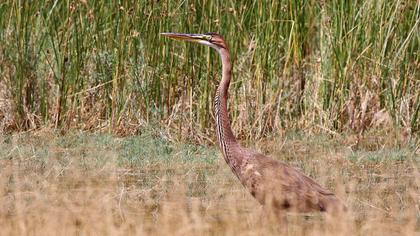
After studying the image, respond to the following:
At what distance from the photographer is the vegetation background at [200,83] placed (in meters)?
7.98

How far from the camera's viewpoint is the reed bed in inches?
332

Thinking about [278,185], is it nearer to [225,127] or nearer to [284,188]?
[284,188]

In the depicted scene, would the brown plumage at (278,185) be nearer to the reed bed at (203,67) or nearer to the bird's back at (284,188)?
the bird's back at (284,188)

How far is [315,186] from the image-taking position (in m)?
5.81

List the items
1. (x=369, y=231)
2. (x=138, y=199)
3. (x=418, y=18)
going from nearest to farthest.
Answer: (x=369, y=231) → (x=138, y=199) → (x=418, y=18)

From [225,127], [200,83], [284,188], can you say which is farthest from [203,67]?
[284,188]

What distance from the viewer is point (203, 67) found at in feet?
28.3

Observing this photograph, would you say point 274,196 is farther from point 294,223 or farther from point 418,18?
point 418,18

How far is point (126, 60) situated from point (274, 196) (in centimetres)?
339

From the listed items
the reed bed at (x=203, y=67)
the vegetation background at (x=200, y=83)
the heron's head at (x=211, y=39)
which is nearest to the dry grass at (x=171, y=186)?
the vegetation background at (x=200, y=83)

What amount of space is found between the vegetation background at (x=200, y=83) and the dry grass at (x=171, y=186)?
0.03 metres

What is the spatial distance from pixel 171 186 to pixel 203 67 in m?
2.04

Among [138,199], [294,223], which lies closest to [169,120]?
[138,199]

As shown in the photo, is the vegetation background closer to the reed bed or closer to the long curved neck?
the reed bed
